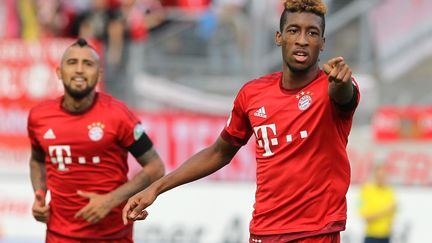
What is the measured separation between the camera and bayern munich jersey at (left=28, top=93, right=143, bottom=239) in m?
7.56

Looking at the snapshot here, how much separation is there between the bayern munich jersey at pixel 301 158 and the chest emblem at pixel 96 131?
2.05m

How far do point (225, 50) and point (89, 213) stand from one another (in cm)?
879

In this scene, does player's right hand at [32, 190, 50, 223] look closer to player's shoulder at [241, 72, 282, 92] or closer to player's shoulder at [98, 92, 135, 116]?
player's shoulder at [98, 92, 135, 116]

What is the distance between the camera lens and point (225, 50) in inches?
626

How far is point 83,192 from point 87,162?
8.6 inches

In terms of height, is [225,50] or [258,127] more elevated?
[225,50]

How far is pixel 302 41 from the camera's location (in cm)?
540

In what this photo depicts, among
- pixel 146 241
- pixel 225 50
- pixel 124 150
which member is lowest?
pixel 146 241

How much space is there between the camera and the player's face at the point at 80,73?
764cm

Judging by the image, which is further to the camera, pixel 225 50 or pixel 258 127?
pixel 225 50

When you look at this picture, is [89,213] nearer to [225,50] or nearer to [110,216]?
[110,216]

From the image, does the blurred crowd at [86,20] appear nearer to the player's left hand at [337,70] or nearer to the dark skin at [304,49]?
the dark skin at [304,49]

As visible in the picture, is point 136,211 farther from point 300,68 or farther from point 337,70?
point 337,70

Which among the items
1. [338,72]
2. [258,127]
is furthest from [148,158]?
[338,72]
